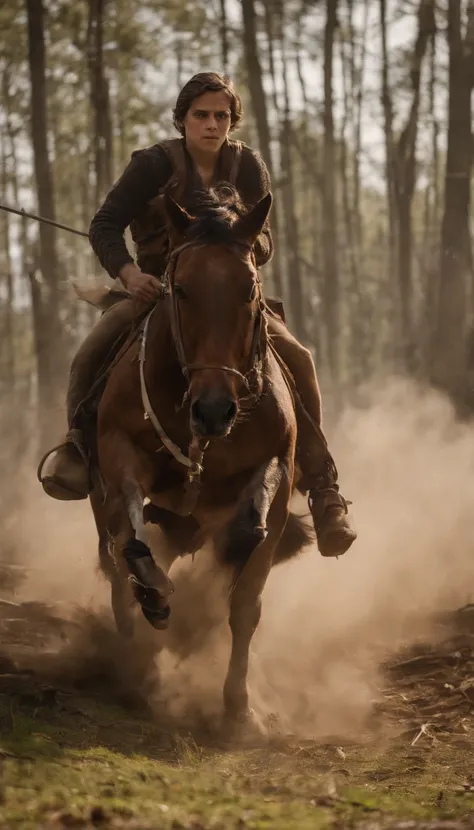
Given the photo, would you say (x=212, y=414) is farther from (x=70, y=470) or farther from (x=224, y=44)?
(x=224, y=44)

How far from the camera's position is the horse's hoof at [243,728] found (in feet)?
20.1

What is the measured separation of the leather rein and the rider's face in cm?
107

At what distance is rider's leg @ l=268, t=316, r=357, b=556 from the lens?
727 cm

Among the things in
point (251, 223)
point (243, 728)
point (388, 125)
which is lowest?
point (243, 728)

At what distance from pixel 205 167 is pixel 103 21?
1859 centimetres

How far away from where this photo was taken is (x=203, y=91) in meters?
6.70

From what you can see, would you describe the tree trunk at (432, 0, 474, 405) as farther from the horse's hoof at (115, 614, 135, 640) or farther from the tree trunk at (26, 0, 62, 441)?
the horse's hoof at (115, 614, 135, 640)

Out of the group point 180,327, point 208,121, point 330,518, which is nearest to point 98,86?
point 208,121

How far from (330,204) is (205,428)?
26.1m

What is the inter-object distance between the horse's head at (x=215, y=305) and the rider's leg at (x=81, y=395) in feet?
4.25

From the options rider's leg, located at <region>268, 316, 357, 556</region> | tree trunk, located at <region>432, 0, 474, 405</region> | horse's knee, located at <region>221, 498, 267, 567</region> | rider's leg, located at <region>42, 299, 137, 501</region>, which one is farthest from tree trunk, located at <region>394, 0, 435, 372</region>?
horse's knee, located at <region>221, 498, 267, 567</region>

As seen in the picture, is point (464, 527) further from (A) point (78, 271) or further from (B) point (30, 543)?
(A) point (78, 271)

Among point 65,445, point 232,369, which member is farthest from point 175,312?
point 65,445

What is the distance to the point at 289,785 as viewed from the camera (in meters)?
4.83
